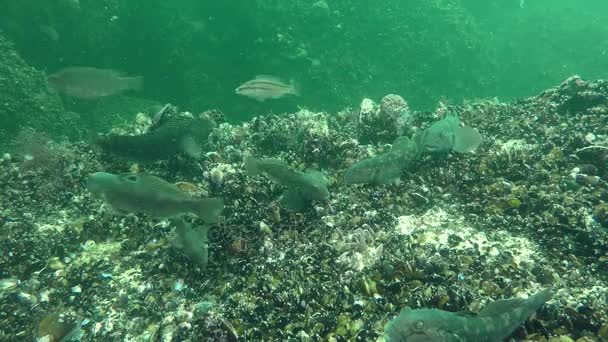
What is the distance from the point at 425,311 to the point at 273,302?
1.74 m

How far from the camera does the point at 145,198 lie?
189 inches

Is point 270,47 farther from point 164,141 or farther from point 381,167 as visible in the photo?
point 381,167

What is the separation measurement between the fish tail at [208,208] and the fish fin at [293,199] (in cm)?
108

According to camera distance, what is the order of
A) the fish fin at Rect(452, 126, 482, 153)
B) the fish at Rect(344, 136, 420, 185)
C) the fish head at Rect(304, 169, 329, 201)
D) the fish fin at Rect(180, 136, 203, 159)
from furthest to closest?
the fish fin at Rect(180, 136, 203, 159) < the fish fin at Rect(452, 126, 482, 153) < the fish at Rect(344, 136, 420, 185) < the fish head at Rect(304, 169, 329, 201)

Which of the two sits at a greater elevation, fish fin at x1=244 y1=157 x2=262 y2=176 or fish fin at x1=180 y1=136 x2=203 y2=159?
fish fin at x1=244 y1=157 x2=262 y2=176

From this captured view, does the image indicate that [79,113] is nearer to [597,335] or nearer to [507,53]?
[597,335]

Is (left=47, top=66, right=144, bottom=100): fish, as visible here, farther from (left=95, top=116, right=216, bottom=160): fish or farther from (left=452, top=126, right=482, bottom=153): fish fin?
(left=452, top=126, right=482, bottom=153): fish fin

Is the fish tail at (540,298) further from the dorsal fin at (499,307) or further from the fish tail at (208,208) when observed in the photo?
the fish tail at (208,208)

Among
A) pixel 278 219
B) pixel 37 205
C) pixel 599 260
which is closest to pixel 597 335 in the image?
pixel 599 260

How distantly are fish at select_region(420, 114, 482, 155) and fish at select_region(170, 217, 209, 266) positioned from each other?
417cm

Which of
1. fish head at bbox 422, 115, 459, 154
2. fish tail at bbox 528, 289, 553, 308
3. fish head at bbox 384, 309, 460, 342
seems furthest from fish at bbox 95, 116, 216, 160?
fish tail at bbox 528, 289, 553, 308

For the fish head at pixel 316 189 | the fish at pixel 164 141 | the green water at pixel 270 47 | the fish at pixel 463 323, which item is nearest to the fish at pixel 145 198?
the fish head at pixel 316 189

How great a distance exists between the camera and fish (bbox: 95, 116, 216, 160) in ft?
21.7

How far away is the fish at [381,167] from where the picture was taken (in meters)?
6.04
